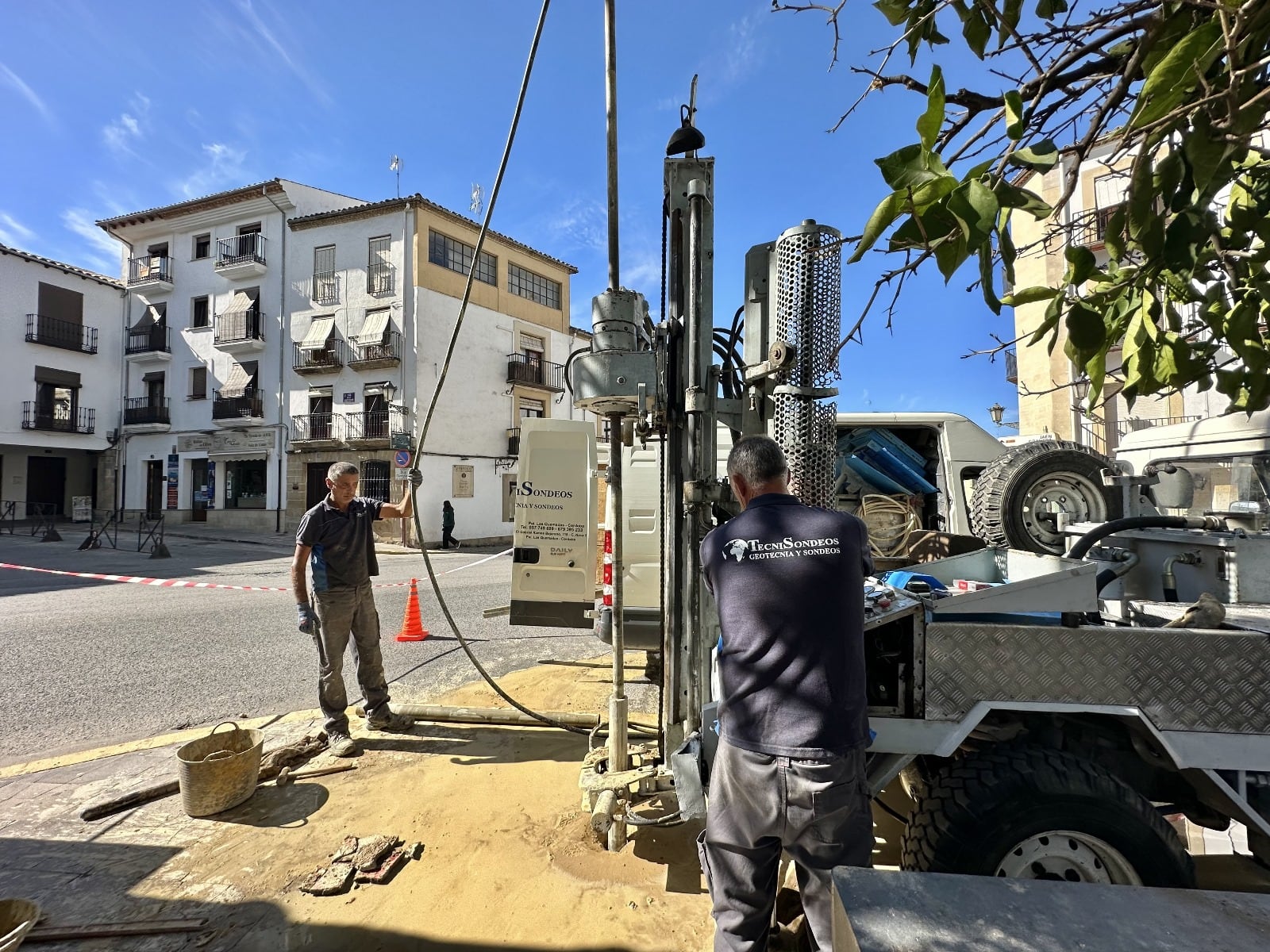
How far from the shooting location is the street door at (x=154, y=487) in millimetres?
27422

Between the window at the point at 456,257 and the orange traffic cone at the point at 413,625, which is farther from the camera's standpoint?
the window at the point at 456,257

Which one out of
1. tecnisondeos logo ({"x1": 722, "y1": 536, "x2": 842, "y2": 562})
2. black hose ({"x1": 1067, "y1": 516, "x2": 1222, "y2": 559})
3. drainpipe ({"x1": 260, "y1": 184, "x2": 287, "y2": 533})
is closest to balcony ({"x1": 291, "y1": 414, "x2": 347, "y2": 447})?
drainpipe ({"x1": 260, "y1": 184, "x2": 287, "y2": 533})

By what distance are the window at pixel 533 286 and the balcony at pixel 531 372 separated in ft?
9.49

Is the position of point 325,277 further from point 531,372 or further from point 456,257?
point 531,372

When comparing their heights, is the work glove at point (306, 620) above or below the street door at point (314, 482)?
below

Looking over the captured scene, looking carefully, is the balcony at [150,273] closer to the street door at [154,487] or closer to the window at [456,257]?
the street door at [154,487]

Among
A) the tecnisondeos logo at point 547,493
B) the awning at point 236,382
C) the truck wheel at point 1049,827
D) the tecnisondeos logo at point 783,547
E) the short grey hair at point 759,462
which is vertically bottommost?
the truck wheel at point 1049,827

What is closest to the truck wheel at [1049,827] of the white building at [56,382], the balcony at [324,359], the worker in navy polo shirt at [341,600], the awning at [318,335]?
the worker in navy polo shirt at [341,600]

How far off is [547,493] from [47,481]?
118 ft

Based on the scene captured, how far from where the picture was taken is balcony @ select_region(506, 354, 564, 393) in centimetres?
2558

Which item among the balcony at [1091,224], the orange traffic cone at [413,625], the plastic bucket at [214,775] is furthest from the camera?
the orange traffic cone at [413,625]

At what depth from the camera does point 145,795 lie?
3.55 metres

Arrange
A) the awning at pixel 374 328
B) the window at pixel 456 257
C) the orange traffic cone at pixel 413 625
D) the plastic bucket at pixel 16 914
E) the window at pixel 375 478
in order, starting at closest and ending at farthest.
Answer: the plastic bucket at pixel 16 914 < the orange traffic cone at pixel 413 625 < the window at pixel 375 478 < the awning at pixel 374 328 < the window at pixel 456 257

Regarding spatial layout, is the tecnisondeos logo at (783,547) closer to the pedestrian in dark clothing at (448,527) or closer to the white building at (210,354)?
the pedestrian in dark clothing at (448,527)
